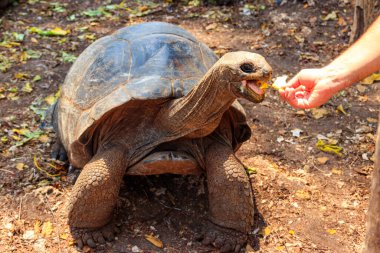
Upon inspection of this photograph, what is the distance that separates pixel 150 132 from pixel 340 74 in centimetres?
132

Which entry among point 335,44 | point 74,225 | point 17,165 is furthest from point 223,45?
point 74,225

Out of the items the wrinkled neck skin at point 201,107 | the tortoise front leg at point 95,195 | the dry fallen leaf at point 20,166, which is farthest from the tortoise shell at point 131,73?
the dry fallen leaf at point 20,166

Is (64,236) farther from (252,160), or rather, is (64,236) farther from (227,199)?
(252,160)

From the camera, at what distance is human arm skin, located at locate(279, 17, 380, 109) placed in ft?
7.46

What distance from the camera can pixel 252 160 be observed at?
4.11 metres

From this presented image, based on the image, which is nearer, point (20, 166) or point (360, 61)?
point (360, 61)

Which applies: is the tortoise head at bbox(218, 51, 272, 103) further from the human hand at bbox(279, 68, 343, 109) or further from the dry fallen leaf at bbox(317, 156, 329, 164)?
the dry fallen leaf at bbox(317, 156, 329, 164)

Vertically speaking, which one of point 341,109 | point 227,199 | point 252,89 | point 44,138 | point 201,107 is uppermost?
point 252,89

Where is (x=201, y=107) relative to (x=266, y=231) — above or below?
above

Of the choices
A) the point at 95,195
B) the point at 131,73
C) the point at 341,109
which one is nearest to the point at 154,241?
the point at 95,195

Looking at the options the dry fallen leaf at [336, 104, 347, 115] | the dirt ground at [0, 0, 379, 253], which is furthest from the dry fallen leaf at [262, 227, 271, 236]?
the dry fallen leaf at [336, 104, 347, 115]

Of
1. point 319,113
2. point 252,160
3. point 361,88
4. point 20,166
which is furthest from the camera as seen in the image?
point 361,88

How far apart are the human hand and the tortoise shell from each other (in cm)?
63

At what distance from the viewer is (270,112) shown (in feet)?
15.7
